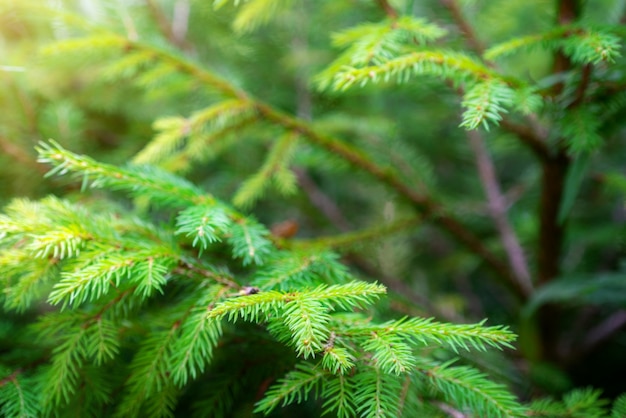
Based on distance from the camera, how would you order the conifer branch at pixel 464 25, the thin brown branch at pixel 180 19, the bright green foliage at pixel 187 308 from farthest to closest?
the thin brown branch at pixel 180 19
the conifer branch at pixel 464 25
the bright green foliage at pixel 187 308

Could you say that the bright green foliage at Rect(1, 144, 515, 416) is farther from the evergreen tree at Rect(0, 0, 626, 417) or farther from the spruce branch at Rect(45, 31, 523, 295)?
the spruce branch at Rect(45, 31, 523, 295)

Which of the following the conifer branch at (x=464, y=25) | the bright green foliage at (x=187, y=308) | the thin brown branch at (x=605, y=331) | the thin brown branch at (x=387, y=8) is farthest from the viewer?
the thin brown branch at (x=605, y=331)

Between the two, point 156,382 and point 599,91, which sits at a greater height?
point 599,91

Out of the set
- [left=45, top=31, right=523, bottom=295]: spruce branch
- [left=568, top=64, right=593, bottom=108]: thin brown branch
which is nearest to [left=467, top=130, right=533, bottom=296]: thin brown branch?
[left=45, top=31, right=523, bottom=295]: spruce branch

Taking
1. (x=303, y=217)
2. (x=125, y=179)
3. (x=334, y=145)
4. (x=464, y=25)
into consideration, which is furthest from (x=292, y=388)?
(x=303, y=217)

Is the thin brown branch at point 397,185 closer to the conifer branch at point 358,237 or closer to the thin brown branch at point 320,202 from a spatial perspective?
the conifer branch at point 358,237

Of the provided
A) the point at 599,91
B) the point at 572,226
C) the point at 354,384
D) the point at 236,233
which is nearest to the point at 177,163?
the point at 236,233

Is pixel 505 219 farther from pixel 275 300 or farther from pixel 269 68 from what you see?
pixel 275 300

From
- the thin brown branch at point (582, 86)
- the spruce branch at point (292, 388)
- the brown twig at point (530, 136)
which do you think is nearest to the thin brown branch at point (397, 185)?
the brown twig at point (530, 136)
